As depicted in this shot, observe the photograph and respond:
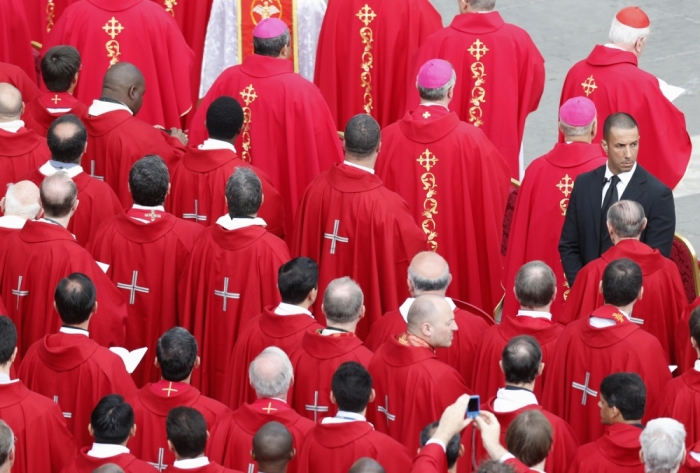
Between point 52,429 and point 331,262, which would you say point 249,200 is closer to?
point 331,262

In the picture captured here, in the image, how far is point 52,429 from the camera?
23.3ft

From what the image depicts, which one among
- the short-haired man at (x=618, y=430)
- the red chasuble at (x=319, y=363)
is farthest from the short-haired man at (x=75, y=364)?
the short-haired man at (x=618, y=430)

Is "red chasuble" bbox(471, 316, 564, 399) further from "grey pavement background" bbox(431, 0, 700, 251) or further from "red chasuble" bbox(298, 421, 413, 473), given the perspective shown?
"grey pavement background" bbox(431, 0, 700, 251)

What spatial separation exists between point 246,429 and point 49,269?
5.66 ft

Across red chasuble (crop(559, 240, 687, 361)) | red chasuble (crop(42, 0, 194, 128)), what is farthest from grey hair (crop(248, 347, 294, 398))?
red chasuble (crop(42, 0, 194, 128))

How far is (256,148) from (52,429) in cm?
318

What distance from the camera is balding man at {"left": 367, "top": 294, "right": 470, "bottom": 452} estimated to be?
723 centimetres

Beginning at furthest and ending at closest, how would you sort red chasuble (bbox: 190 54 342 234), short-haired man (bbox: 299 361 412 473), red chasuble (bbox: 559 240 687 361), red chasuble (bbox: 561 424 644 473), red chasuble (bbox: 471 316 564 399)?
red chasuble (bbox: 190 54 342 234), red chasuble (bbox: 559 240 687 361), red chasuble (bbox: 471 316 564 399), short-haired man (bbox: 299 361 412 473), red chasuble (bbox: 561 424 644 473)

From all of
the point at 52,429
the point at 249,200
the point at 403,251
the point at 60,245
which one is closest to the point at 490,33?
the point at 403,251

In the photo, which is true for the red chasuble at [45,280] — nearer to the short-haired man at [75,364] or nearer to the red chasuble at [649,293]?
the short-haired man at [75,364]

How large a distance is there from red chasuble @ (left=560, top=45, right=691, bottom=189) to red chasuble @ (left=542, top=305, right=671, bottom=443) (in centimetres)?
283

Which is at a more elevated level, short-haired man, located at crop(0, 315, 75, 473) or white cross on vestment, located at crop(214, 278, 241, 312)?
white cross on vestment, located at crop(214, 278, 241, 312)

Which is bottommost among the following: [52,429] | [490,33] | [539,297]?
[52,429]

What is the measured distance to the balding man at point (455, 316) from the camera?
7.75 metres
